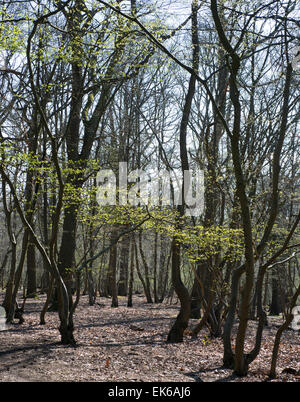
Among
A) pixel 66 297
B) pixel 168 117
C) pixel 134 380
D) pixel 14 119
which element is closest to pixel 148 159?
pixel 168 117

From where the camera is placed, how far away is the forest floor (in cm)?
560

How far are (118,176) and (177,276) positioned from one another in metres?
8.26

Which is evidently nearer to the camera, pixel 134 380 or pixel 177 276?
pixel 134 380

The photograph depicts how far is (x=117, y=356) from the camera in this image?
6.91m

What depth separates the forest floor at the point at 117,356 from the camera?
560cm
